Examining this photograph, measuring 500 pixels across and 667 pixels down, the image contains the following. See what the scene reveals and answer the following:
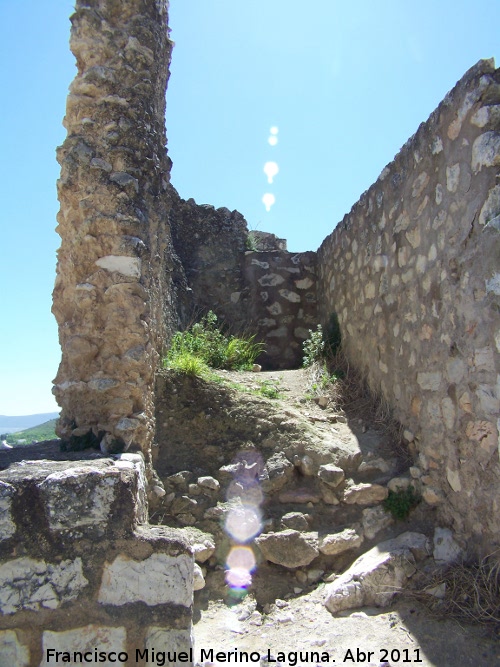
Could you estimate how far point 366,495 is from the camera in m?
3.40

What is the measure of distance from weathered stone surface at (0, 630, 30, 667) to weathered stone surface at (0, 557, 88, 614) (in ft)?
0.28

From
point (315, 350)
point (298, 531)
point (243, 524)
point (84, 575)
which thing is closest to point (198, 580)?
point (243, 524)

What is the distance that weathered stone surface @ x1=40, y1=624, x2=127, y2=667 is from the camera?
6.62ft

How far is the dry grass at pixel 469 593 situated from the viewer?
8.29 feet

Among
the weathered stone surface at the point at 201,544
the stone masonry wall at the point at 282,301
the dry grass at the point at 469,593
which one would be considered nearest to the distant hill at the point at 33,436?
the stone masonry wall at the point at 282,301

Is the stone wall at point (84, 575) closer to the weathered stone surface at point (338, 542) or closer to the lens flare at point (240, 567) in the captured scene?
the lens flare at point (240, 567)

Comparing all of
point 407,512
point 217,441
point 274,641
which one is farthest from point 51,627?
point 407,512

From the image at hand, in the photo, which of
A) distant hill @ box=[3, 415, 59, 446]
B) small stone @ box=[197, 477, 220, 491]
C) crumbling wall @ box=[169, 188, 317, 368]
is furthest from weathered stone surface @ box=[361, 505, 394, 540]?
distant hill @ box=[3, 415, 59, 446]

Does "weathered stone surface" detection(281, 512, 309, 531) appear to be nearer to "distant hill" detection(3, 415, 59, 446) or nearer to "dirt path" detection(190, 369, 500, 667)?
"dirt path" detection(190, 369, 500, 667)

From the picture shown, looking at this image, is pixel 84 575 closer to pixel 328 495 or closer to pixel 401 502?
pixel 328 495

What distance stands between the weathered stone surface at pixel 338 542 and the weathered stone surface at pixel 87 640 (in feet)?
4.63

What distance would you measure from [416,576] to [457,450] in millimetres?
706

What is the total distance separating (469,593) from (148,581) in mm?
1574

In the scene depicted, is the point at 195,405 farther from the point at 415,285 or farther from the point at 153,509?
the point at 415,285
